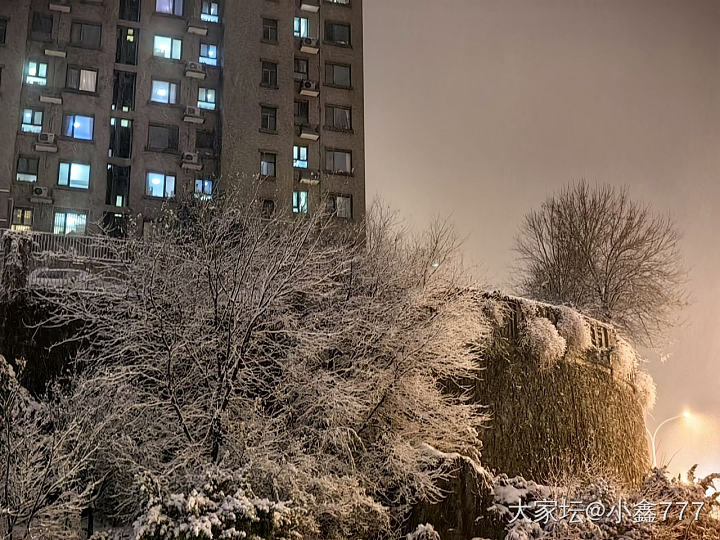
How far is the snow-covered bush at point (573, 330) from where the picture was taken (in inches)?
962

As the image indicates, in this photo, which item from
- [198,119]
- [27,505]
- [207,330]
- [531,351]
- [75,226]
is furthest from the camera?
[198,119]

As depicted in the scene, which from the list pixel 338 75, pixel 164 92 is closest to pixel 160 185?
pixel 164 92

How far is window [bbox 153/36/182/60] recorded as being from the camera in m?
38.8

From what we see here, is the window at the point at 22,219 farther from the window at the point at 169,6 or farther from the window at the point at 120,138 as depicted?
the window at the point at 169,6

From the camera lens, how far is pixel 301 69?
4112cm

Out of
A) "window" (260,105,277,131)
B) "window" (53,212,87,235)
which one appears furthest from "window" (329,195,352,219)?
"window" (53,212,87,235)

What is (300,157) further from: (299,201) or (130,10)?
(130,10)

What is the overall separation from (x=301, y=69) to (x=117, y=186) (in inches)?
416

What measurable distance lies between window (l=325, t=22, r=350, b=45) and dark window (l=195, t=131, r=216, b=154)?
7940 millimetres

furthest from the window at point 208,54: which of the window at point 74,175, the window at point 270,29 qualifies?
the window at point 74,175

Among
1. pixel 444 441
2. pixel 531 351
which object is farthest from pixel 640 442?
pixel 444 441

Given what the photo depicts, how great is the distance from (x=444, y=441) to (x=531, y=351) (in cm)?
499

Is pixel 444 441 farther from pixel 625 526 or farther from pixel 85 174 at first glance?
pixel 85 174

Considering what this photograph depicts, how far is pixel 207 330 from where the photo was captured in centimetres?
1689
